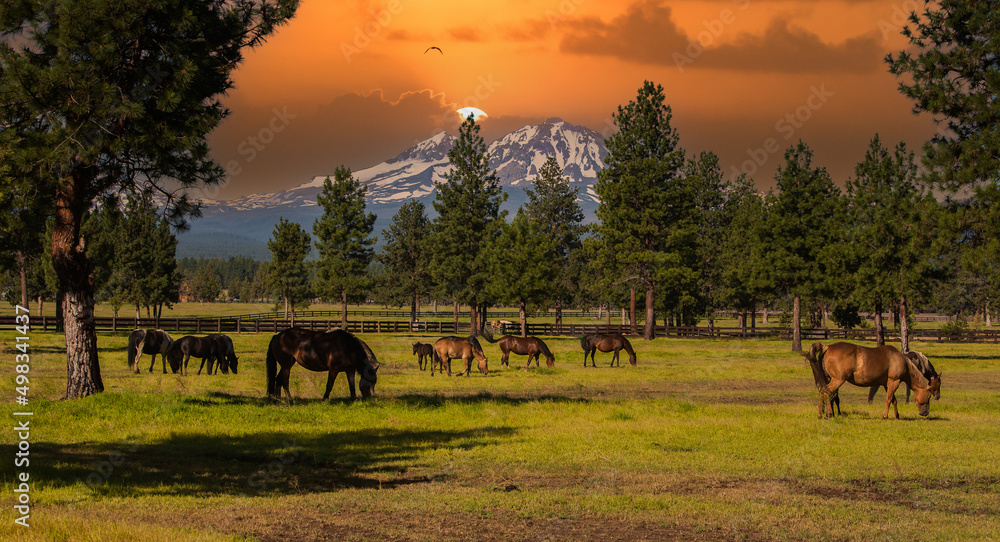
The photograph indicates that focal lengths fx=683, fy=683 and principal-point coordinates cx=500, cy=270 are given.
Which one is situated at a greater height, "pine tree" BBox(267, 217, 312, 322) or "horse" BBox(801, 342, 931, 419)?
"pine tree" BBox(267, 217, 312, 322)

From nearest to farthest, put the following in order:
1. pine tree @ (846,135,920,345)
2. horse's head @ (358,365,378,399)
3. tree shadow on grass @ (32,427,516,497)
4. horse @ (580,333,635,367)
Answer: tree shadow on grass @ (32,427,516,497) → horse's head @ (358,365,378,399) → horse @ (580,333,635,367) → pine tree @ (846,135,920,345)

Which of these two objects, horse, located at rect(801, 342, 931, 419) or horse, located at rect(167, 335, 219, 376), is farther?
horse, located at rect(167, 335, 219, 376)

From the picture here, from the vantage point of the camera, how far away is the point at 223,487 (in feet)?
32.6

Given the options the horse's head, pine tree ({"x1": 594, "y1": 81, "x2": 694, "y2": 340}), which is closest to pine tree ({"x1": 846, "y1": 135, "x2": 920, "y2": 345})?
pine tree ({"x1": 594, "y1": 81, "x2": 694, "y2": 340})

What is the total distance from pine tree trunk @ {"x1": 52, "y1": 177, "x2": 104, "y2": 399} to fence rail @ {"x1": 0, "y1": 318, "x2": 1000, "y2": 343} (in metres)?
43.3

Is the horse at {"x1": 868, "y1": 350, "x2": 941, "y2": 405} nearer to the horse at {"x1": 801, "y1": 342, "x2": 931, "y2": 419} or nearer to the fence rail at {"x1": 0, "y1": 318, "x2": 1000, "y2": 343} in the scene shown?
the horse at {"x1": 801, "y1": 342, "x2": 931, "y2": 419}

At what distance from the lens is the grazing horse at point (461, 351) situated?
2847cm

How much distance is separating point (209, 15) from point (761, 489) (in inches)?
656

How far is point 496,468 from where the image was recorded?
1170cm

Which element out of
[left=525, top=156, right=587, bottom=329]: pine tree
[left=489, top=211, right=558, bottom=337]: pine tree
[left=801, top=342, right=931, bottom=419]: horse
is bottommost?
[left=801, top=342, right=931, bottom=419]: horse

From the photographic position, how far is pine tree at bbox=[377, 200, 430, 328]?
108m

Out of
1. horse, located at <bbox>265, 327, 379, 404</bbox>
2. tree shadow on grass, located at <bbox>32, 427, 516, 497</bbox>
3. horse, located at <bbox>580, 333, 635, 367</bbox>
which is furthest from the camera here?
horse, located at <bbox>580, 333, 635, 367</bbox>

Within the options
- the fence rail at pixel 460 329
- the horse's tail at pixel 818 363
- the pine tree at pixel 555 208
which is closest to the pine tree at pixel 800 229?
the fence rail at pixel 460 329

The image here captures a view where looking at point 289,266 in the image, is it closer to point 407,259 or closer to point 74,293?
point 407,259
